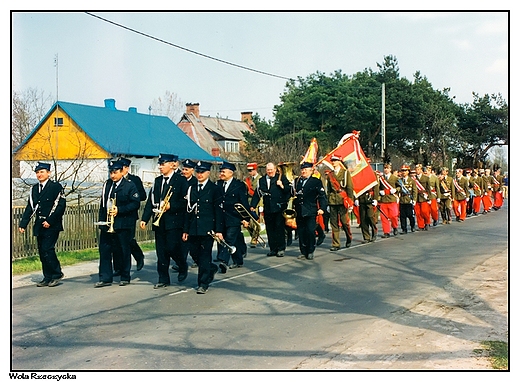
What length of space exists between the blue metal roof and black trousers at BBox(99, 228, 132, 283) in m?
25.0

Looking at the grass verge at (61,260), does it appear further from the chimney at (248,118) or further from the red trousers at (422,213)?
the chimney at (248,118)

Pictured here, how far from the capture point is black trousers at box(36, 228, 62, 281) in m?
10.7

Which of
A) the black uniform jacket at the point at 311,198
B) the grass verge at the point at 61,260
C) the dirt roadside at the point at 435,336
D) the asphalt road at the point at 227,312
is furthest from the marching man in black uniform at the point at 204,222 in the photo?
the grass verge at the point at 61,260

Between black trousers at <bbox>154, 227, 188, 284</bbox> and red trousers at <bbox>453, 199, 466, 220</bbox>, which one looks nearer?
black trousers at <bbox>154, 227, 188, 284</bbox>

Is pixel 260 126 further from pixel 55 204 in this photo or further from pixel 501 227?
pixel 55 204

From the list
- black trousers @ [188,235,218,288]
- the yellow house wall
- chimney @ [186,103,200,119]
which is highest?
chimney @ [186,103,200,119]

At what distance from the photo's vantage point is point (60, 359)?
21.9 ft

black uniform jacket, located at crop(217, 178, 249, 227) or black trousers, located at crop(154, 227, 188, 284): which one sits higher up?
black uniform jacket, located at crop(217, 178, 249, 227)

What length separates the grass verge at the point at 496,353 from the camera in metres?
5.98

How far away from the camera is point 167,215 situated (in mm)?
10688

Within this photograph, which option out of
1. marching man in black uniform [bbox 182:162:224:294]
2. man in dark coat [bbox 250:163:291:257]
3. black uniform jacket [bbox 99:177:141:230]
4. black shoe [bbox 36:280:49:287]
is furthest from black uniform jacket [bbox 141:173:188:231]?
man in dark coat [bbox 250:163:291:257]

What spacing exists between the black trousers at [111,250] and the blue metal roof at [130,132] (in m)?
25.0

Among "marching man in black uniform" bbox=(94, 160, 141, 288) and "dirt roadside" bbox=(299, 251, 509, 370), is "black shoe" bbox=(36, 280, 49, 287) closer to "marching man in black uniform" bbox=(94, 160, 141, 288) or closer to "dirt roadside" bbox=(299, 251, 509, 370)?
"marching man in black uniform" bbox=(94, 160, 141, 288)

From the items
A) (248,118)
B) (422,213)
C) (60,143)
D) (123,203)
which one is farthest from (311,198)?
(248,118)
